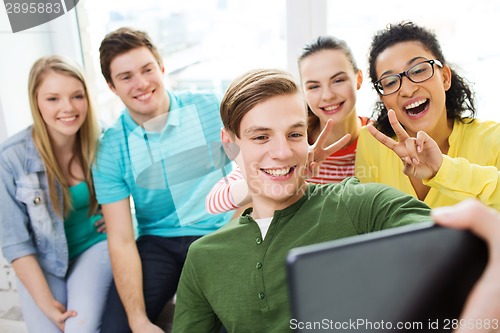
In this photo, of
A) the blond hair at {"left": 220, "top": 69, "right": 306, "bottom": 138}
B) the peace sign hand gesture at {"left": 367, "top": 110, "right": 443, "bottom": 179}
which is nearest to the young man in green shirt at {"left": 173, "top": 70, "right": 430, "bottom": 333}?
the blond hair at {"left": 220, "top": 69, "right": 306, "bottom": 138}

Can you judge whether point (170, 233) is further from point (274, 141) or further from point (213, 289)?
point (274, 141)

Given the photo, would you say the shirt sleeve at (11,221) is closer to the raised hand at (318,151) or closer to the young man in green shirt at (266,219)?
the young man in green shirt at (266,219)

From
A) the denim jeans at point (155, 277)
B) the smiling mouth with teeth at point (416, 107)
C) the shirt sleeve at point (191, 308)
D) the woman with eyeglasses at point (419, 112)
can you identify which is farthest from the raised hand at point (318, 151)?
the denim jeans at point (155, 277)

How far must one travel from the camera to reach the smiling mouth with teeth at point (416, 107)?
1.29 metres

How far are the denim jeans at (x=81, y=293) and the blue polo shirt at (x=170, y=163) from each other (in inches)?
9.9

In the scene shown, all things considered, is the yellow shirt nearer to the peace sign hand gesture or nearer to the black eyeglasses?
the peace sign hand gesture

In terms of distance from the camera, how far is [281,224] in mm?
1008

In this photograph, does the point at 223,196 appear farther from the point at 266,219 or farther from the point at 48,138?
the point at 48,138

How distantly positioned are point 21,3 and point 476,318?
6.89 feet

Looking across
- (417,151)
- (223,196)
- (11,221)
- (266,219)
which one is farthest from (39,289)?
(417,151)

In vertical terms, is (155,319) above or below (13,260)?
below

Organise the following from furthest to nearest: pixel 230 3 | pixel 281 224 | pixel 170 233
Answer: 1. pixel 230 3
2. pixel 170 233
3. pixel 281 224

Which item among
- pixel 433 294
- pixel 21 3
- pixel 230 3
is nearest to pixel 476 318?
pixel 433 294

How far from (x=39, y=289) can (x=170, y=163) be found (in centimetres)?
61
